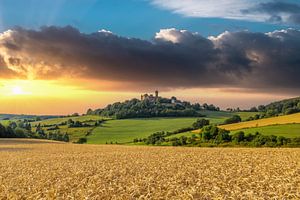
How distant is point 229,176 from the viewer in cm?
2191

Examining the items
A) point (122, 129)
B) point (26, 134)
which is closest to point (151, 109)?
point (122, 129)

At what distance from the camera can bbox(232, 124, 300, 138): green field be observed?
7125 cm

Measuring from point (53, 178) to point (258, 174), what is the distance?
11183mm

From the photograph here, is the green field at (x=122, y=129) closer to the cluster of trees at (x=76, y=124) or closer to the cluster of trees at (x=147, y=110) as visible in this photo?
the cluster of trees at (x=76, y=124)

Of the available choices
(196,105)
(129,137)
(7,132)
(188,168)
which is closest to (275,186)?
(188,168)

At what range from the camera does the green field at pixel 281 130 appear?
2805 inches

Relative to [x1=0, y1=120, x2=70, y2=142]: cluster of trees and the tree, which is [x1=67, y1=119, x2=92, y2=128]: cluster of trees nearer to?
[x1=0, y1=120, x2=70, y2=142]: cluster of trees

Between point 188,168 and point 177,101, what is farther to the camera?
point 177,101

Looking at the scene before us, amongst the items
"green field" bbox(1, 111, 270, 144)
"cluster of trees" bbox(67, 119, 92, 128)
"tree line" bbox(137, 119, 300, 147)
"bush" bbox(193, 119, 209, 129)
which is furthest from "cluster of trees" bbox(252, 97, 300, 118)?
"cluster of trees" bbox(67, 119, 92, 128)

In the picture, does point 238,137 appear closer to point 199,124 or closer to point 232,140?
point 232,140

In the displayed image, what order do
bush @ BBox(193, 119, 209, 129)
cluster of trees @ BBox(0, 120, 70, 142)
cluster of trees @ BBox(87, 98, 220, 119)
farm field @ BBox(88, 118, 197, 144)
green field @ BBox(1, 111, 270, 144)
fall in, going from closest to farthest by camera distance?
1. bush @ BBox(193, 119, 209, 129)
2. farm field @ BBox(88, 118, 197, 144)
3. green field @ BBox(1, 111, 270, 144)
4. cluster of trees @ BBox(0, 120, 70, 142)
5. cluster of trees @ BBox(87, 98, 220, 119)

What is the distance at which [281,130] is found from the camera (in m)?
75.2

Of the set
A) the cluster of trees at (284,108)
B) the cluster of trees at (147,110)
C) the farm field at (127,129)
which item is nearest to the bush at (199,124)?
the farm field at (127,129)

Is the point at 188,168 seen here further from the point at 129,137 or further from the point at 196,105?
the point at 196,105
